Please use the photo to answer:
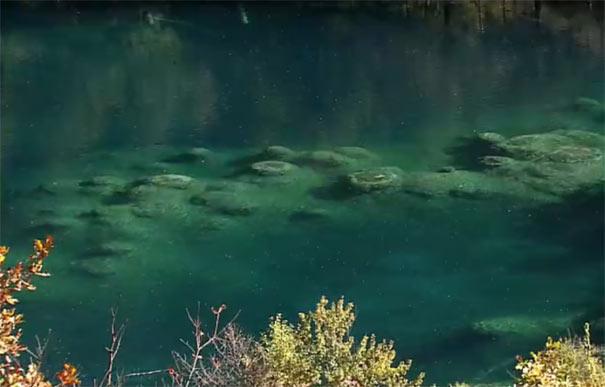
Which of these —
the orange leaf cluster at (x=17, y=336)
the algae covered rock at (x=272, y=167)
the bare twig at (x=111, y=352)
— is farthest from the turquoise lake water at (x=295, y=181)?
the orange leaf cluster at (x=17, y=336)

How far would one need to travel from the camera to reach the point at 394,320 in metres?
5.78

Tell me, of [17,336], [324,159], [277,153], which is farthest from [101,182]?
[17,336]

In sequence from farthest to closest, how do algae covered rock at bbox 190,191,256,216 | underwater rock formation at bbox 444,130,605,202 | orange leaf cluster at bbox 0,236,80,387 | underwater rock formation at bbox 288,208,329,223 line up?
underwater rock formation at bbox 444,130,605,202 < algae covered rock at bbox 190,191,256,216 < underwater rock formation at bbox 288,208,329,223 < orange leaf cluster at bbox 0,236,80,387

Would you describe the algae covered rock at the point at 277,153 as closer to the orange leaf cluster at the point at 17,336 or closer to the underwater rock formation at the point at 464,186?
the underwater rock formation at the point at 464,186

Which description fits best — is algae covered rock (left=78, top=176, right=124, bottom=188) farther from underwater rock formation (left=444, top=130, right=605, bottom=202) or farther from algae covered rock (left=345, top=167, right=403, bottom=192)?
underwater rock formation (left=444, top=130, right=605, bottom=202)

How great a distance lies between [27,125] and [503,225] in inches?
195

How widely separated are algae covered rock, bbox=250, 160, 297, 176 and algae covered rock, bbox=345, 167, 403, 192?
57 centimetres

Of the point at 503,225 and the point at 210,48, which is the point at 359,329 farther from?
the point at 210,48

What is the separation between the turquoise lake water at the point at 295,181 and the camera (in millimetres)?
5891

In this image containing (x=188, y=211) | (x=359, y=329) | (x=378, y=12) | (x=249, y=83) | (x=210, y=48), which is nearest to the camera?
(x=359, y=329)

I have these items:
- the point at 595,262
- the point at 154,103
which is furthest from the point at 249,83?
the point at 595,262

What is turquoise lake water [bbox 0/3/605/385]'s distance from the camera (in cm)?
589

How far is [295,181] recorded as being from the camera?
784 cm

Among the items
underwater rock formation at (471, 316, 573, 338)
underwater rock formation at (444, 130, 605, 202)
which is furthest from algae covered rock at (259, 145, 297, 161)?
underwater rock formation at (471, 316, 573, 338)
